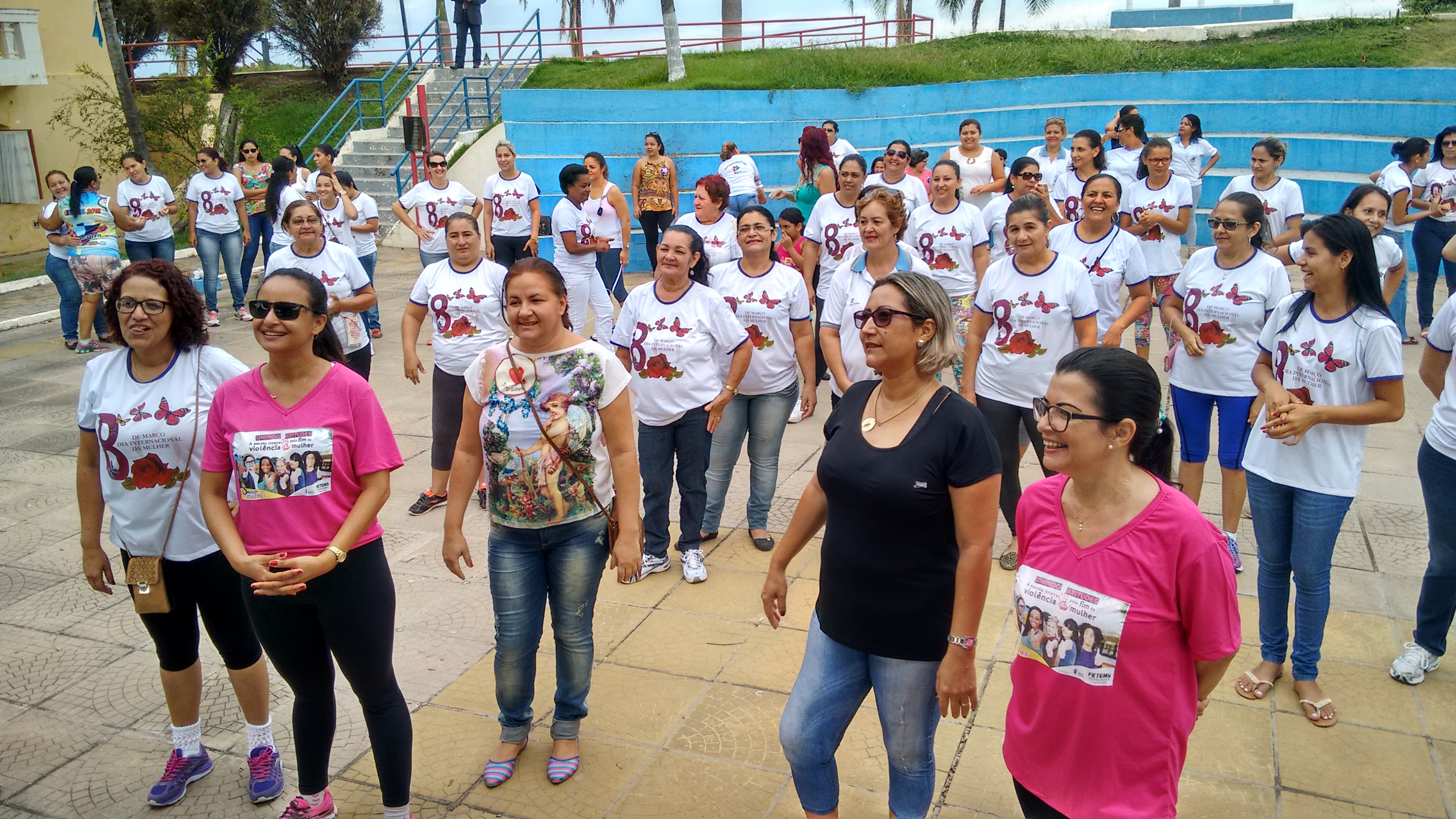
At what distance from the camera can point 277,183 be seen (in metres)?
10.6

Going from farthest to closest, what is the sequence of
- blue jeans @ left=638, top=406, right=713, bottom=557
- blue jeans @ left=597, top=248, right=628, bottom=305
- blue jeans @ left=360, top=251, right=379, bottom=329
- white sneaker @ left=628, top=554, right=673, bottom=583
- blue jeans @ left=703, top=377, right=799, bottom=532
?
Result: 1. blue jeans @ left=360, top=251, right=379, bottom=329
2. blue jeans @ left=597, top=248, right=628, bottom=305
3. blue jeans @ left=703, top=377, right=799, bottom=532
4. white sneaker @ left=628, top=554, right=673, bottom=583
5. blue jeans @ left=638, top=406, right=713, bottom=557

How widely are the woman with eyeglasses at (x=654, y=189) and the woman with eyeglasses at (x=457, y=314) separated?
21.5ft

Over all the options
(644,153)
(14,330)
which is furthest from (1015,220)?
(644,153)

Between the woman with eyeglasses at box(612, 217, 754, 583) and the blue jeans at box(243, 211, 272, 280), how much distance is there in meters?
8.44

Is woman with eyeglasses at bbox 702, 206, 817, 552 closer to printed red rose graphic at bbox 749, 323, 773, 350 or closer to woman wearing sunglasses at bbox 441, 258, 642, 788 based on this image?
printed red rose graphic at bbox 749, 323, 773, 350

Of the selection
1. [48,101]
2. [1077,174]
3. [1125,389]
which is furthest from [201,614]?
[48,101]

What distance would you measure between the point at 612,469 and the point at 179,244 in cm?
1839

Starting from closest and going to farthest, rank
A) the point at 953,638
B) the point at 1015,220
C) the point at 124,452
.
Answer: the point at 953,638 → the point at 124,452 → the point at 1015,220

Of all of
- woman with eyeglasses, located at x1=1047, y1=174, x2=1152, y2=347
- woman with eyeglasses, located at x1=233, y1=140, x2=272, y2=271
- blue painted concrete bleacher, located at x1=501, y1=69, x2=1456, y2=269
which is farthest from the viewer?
blue painted concrete bleacher, located at x1=501, y1=69, x2=1456, y2=269

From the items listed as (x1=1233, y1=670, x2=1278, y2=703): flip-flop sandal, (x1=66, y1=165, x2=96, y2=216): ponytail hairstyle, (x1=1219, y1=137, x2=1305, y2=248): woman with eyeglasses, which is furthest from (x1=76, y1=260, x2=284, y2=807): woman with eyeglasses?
(x1=66, y1=165, x2=96, y2=216): ponytail hairstyle

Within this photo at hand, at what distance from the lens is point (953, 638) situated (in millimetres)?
2762

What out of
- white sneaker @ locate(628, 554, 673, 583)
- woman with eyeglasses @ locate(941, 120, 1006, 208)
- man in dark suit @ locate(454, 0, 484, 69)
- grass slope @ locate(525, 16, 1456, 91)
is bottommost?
white sneaker @ locate(628, 554, 673, 583)

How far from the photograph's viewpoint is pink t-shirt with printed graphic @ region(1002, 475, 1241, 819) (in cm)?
232

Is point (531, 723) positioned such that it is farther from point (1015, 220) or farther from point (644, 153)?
point (644, 153)
